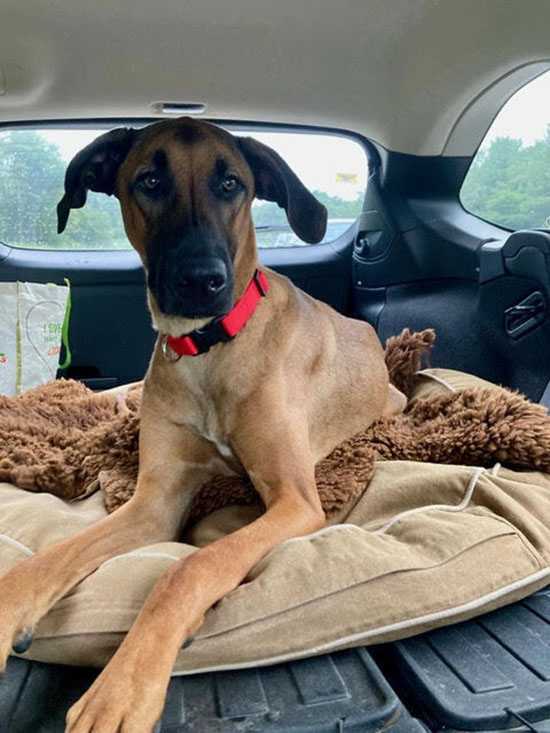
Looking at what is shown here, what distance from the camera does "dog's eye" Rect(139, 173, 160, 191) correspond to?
6.19 feet

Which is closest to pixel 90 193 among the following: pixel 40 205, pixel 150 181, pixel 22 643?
pixel 40 205

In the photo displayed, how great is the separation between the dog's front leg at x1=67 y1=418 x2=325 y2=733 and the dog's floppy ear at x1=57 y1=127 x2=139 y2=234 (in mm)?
935

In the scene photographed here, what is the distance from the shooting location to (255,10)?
245cm

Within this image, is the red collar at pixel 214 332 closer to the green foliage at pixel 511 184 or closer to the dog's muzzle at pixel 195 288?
the dog's muzzle at pixel 195 288

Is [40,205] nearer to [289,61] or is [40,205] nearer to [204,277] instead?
[289,61]

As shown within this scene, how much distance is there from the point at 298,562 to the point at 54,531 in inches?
26.5

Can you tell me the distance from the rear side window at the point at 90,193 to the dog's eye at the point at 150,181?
71.2 inches

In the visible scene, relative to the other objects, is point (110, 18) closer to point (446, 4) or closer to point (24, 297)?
point (446, 4)

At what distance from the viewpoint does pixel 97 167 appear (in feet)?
6.84

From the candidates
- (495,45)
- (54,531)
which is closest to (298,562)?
(54,531)

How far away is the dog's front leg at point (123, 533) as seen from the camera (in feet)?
4.32

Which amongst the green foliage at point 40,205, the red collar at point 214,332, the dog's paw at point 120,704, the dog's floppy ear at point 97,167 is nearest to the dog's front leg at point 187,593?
the dog's paw at point 120,704

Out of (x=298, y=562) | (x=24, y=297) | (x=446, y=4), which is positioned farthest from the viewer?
(x=24, y=297)

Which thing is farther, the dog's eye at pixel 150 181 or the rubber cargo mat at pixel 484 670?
the dog's eye at pixel 150 181
